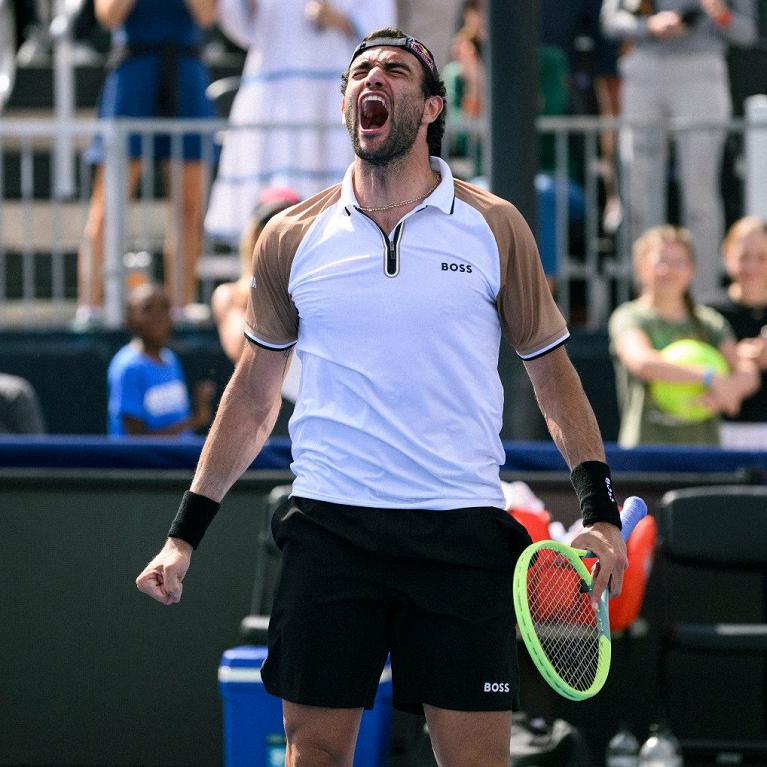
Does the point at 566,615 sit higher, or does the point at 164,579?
the point at 164,579

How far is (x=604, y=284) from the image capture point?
9.29m

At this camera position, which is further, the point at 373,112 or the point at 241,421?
the point at 241,421

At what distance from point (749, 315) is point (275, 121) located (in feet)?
9.26

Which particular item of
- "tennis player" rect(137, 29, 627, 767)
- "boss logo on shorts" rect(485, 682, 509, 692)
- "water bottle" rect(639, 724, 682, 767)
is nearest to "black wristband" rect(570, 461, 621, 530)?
"tennis player" rect(137, 29, 627, 767)

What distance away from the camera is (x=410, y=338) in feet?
12.3

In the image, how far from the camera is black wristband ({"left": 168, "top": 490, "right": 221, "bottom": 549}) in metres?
3.91

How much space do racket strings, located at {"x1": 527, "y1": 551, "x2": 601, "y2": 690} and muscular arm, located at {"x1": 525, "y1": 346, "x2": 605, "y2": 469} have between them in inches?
10.0

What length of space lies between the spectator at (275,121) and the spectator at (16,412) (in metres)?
1.84

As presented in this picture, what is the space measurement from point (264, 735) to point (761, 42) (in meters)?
7.75

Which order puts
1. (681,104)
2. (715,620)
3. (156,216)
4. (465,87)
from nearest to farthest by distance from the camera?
(715,620) → (681,104) → (465,87) → (156,216)

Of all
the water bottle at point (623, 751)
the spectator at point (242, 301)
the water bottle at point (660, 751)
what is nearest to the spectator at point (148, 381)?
the spectator at point (242, 301)

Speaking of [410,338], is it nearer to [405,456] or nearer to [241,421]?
[405,456]

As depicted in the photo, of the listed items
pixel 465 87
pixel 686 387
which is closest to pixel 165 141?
pixel 465 87

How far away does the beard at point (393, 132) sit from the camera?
12.5ft
